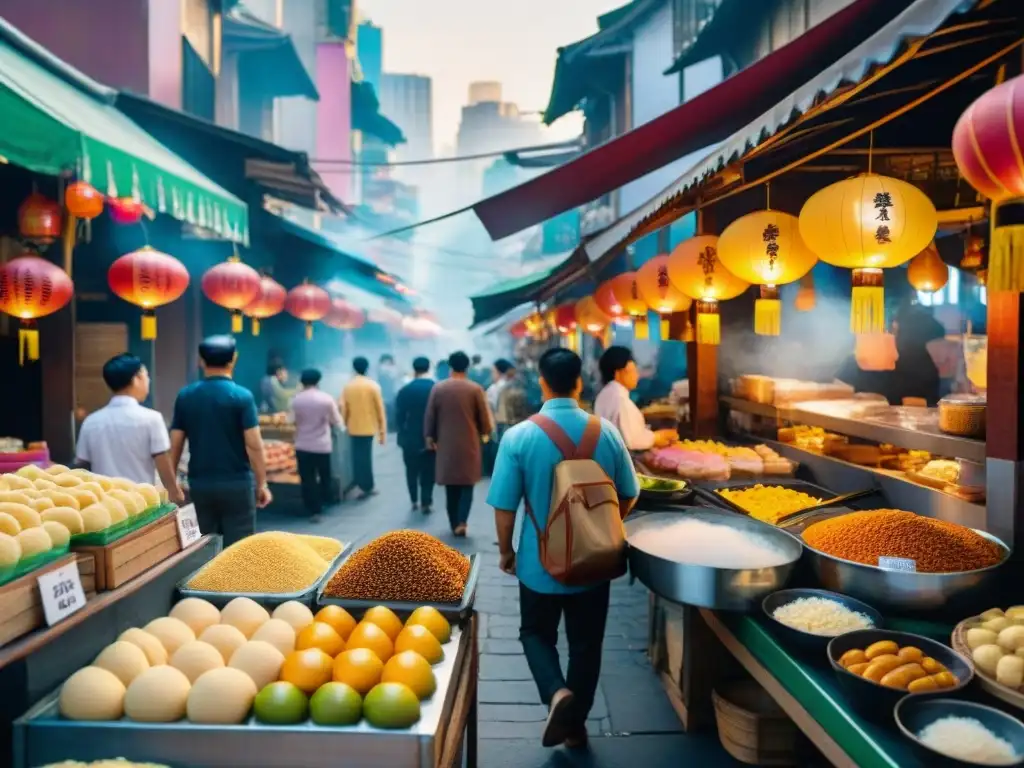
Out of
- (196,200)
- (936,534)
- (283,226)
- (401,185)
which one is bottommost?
(936,534)

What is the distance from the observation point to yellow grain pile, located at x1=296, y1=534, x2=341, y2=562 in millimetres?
4199

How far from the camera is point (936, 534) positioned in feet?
11.9

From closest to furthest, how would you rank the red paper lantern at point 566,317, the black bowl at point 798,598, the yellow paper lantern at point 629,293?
the black bowl at point 798,598 → the yellow paper lantern at point 629,293 → the red paper lantern at point 566,317

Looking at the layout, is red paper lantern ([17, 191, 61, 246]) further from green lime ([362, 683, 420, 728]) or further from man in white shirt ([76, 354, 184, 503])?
green lime ([362, 683, 420, 728])

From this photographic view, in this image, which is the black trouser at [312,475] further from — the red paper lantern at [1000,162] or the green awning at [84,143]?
the red paper lantern at [1000,162]

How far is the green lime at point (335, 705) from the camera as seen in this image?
2582 mm

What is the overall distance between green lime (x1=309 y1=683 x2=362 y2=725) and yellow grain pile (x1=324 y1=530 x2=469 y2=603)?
0.89 metres

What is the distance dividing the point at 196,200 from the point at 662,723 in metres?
6.79

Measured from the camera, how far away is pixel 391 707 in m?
2.58

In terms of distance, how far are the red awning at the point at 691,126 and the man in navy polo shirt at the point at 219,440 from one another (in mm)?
2636

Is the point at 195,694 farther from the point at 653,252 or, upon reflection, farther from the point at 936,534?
the point at 653,252

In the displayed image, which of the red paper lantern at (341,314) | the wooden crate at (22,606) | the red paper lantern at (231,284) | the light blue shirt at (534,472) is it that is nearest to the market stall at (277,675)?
the wooden crate at (22,606)

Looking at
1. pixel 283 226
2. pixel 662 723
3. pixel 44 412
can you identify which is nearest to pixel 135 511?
pixel 662 723

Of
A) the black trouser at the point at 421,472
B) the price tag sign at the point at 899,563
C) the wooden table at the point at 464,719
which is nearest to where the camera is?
the wooden table at the point at 464,719
